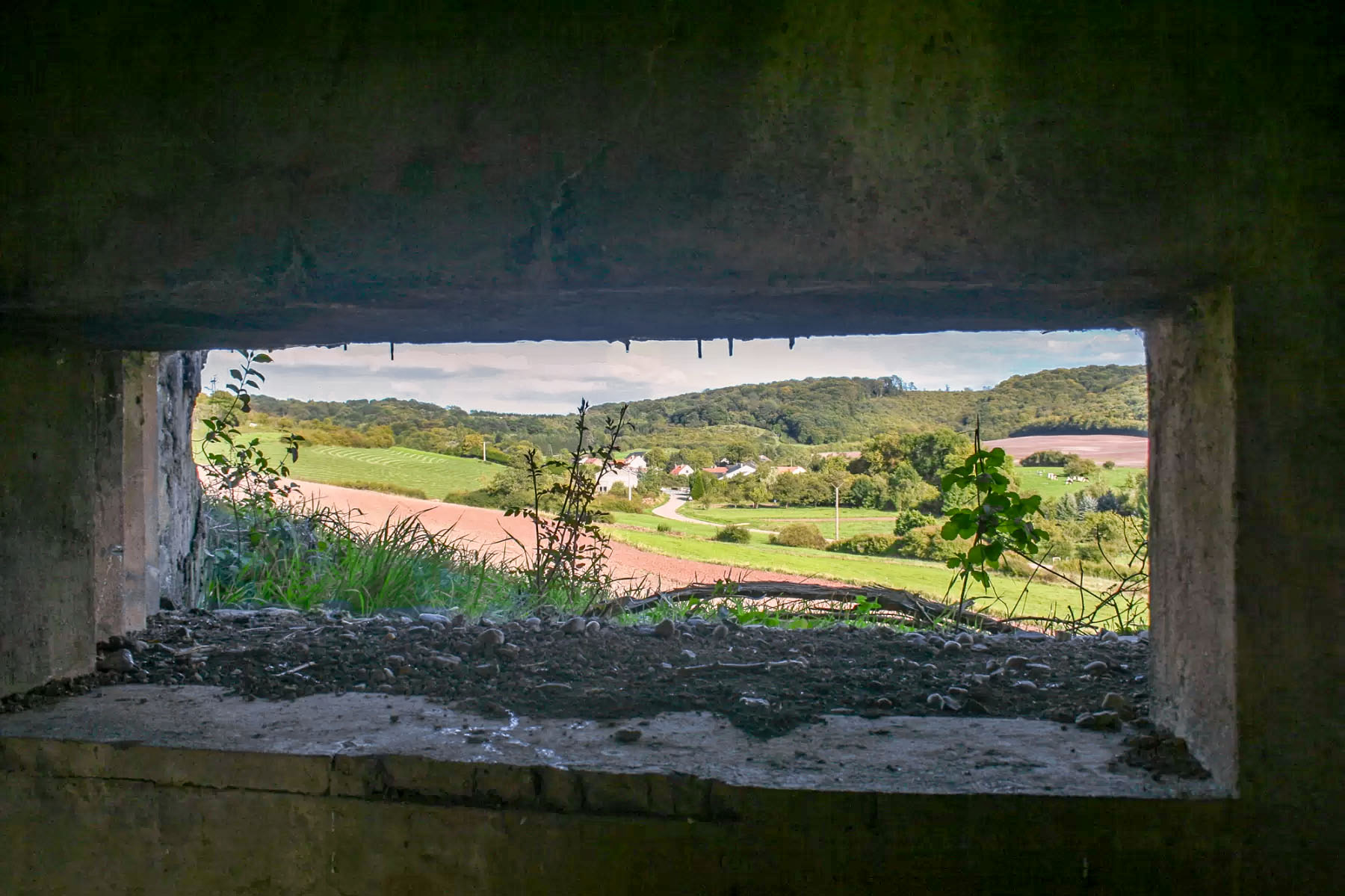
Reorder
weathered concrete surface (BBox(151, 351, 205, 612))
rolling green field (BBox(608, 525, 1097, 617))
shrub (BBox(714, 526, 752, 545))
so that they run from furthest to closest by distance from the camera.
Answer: shrub (BBox(714, 526, 752, 545)) < rolling green field (BBox(608, 525, 1097, 617)) < weathered concrete surface (BBox(151, 351, 205, 612))

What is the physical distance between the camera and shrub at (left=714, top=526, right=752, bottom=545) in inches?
207

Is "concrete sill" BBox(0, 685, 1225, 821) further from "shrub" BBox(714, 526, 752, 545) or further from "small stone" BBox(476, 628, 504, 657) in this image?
"shrub" BBox(714, 526, 752, 545)

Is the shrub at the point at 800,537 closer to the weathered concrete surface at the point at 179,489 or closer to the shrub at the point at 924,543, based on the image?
the shrub at the point at 924,543

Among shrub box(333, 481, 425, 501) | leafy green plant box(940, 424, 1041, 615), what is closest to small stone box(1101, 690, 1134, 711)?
leafy green plant box(940, 424, 1041, 615)

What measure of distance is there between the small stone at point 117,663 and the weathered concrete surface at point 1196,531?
2453 mm

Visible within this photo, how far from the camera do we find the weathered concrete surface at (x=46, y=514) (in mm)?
1832

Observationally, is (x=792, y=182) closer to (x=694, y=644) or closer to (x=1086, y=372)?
(x=694, y=644)

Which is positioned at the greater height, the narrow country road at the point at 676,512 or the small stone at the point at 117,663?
the narrow country road at the point at 676,512

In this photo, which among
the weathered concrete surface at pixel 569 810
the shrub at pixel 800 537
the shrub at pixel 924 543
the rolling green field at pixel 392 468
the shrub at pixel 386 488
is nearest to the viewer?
the weathered concrete surface at pixel 569 810

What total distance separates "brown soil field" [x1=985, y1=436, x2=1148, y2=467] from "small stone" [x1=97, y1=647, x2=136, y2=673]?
331cm

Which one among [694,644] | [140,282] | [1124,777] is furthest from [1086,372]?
[140,282]

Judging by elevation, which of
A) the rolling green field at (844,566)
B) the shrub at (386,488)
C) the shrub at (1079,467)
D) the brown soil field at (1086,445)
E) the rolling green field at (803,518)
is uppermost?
the brown soil field at (1086,445)

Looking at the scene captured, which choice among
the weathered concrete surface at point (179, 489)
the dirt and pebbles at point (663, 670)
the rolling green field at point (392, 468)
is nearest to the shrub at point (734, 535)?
the rolling green field at point (392, 468)

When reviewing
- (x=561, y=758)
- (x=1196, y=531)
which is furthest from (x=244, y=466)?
(x=1196, y=531)
